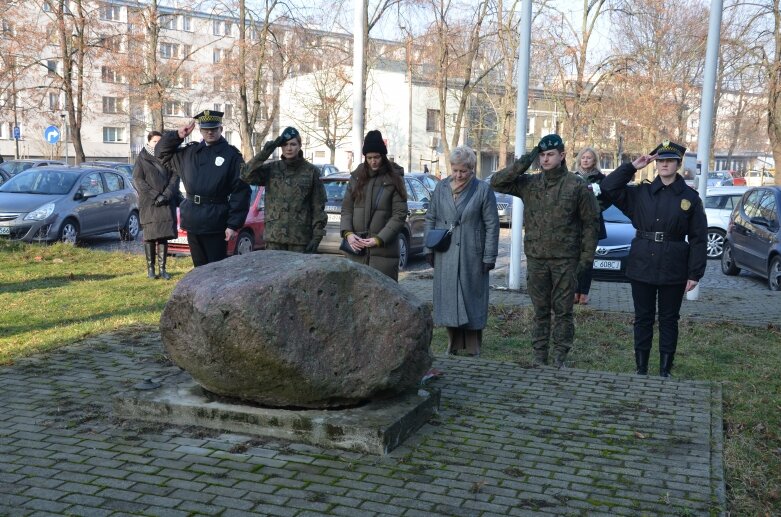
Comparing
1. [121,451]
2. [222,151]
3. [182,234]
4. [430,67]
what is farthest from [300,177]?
[430,67]

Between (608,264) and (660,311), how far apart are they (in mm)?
6406

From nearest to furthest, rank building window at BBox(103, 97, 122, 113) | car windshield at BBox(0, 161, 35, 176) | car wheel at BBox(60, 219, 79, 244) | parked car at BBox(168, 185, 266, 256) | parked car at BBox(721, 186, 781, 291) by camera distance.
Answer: parked car at BBox(721, 186, 781, 291) → parked car at BBox(168, 185, 266, 256) → car wheel at BBox(60, 219, 79, 244) → car windshield at BBox(0, 161, 35, 176) → building window at BBox(103, 97, 122, 113)

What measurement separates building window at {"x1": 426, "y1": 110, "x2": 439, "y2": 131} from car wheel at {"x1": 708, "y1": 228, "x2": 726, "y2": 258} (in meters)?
43.6

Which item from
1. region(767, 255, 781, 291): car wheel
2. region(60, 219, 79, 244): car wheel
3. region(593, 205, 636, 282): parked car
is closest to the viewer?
region(593, 205, 636, 282): parked car

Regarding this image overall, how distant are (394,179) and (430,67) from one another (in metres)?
36.4

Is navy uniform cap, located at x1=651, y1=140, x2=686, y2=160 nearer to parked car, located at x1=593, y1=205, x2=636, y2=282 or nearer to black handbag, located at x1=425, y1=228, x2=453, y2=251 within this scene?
black handbag, located at x1=425, y1=228, x2=453, y2=251

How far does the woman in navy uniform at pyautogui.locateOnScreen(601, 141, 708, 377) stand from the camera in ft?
22.2

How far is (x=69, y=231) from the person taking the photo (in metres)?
16.8

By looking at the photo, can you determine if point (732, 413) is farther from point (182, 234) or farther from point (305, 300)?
point (182, 234)

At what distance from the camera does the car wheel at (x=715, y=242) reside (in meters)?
18.7

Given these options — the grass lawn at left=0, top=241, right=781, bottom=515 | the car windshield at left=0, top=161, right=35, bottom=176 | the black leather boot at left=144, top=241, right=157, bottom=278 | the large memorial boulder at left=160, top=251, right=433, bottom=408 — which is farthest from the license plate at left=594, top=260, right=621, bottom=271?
the car windshield at left=0, top=161, right=35, bottom=176

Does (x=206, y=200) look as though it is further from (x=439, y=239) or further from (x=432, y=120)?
(x=432, y=120)

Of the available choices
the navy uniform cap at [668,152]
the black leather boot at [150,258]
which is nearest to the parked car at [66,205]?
the black leather boot at [150,258]

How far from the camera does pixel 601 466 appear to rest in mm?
4801
